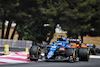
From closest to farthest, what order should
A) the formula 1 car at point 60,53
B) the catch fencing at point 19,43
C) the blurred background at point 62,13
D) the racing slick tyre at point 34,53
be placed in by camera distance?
the formula 1 car at point 60,53, the racing slick tyre at point 34,53, the catch fencing at point 19,43, the blurred background at point 62,13

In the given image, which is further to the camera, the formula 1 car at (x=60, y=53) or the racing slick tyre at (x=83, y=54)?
the racing slick tyre at (x=83, y=54)

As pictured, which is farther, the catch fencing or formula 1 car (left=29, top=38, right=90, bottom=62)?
the catch fencing

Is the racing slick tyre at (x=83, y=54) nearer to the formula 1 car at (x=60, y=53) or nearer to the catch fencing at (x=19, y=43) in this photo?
the formula 1 car at (x=60, y=53)

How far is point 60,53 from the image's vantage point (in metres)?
16.7

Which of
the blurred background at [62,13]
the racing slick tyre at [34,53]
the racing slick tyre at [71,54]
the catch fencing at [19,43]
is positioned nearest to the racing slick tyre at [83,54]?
the racing slick tyre at [71,54]

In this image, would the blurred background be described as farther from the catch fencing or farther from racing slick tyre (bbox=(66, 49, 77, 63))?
racing slick tyre (bbox=(66, 49, 77, 63))

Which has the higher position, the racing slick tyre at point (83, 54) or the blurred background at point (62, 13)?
the blurred background at point (62, 13)

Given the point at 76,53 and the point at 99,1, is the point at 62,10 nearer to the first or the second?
the point at 99,1

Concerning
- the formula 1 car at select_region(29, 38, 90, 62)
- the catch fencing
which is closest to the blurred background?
the catch fencing

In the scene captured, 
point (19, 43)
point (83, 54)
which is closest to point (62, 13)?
point (19, 43)

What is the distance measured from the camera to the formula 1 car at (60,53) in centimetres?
1614

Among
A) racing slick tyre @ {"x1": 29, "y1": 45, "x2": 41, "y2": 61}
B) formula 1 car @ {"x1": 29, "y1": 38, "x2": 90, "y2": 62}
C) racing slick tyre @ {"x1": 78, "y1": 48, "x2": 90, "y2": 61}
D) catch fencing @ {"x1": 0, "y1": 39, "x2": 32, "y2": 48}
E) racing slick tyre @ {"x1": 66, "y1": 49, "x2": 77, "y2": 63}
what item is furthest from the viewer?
catch fencing @ {"x1": 0, "y1": 39, "x2": 32, "y2": 48}

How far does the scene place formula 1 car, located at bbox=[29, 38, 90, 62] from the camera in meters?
16.1

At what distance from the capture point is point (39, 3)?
1841 inches
